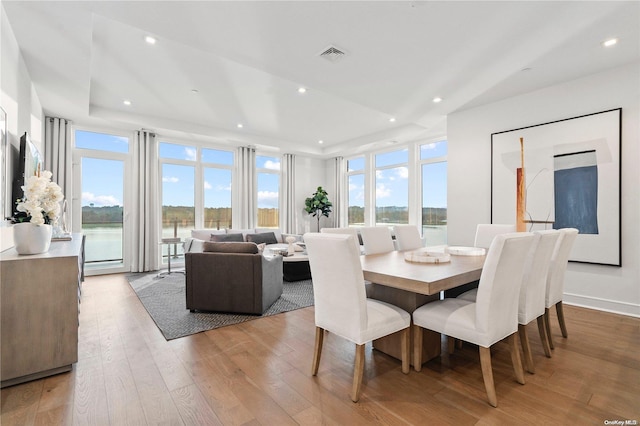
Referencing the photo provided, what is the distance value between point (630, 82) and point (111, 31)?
210 inches

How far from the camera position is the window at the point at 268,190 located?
7629mm

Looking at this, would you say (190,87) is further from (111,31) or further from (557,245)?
(557,245)

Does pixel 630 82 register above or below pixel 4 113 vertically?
above

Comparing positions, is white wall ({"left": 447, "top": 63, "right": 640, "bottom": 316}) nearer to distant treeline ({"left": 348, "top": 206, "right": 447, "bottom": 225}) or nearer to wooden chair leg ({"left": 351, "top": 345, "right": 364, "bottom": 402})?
distant treeline ({"left": 348, "top": 206, "right": 447, "bottom": 225})

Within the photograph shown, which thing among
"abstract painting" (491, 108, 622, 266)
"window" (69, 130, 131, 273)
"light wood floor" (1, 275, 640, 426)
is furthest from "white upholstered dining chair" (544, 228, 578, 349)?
"window" (69, 130, 131, 273)

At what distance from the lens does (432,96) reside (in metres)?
4.09

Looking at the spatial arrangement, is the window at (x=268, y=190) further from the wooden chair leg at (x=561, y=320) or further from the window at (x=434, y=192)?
the wooden chair leg at (x=561, y=320)

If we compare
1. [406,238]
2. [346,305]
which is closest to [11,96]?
[346,305]

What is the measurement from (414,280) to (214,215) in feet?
19.1

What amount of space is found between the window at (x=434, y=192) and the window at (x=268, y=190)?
3645 millimetres

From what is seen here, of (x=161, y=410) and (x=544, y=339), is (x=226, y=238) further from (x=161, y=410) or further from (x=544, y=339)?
(x=544, y=339)

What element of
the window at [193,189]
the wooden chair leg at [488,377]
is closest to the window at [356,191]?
the window at [193,189]

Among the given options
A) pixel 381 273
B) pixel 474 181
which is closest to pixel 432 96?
pixel 474 181

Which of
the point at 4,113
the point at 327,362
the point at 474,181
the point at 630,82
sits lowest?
the point at 327,362
